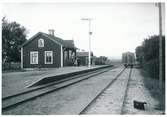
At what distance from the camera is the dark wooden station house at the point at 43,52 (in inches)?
1148

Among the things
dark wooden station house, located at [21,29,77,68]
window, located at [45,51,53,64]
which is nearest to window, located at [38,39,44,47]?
dark wooden station house, located at [21,29,77,68]

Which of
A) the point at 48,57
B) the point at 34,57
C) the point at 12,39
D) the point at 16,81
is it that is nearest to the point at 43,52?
the point at 48,57

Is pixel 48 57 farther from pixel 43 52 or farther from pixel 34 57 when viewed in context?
pixel 34 57

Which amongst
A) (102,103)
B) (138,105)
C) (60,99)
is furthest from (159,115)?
(60,99)

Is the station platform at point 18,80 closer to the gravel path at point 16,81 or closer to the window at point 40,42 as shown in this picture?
the gravel path at point 16,81

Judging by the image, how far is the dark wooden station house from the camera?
29.2 m

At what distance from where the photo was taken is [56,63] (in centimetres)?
2914

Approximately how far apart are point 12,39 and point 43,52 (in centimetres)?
1047

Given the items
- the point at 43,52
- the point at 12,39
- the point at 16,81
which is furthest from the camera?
the point at 12,39

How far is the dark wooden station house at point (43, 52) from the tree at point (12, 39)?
9.26ft

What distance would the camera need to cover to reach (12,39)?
3653 centimetres

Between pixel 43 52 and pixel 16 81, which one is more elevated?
pixel 43 52

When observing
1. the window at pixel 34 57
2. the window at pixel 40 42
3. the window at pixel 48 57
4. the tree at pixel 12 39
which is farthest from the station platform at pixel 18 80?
the tree at pixel 12 39

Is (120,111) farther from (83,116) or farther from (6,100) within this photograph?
(6,100)
